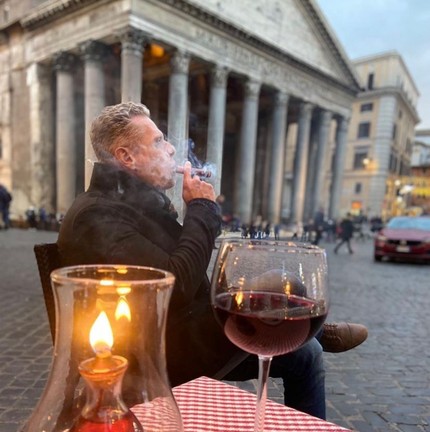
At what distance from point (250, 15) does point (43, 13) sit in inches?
414

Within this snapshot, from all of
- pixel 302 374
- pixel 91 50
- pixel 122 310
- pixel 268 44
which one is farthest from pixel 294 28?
pixel 122 310

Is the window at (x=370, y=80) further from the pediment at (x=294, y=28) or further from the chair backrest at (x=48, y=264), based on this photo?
the chair backrest at (x=48, y=264)

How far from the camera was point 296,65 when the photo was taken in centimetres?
2334

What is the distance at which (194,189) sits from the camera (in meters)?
1.50

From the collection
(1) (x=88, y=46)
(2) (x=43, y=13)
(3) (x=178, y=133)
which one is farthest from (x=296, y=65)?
(3) (x=178, y=133)

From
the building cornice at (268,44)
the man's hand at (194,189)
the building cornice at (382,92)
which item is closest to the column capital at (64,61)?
the building cornice at (268,44)

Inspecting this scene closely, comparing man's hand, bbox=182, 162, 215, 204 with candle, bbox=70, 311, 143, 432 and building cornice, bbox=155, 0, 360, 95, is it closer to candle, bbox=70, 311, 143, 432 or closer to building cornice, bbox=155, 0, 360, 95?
candle, bbox=70, 311, 143, 432

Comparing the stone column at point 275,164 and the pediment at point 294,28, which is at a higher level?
the pediment at point 294,28

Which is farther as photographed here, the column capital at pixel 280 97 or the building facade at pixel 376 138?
the building facade at pixel 376 138

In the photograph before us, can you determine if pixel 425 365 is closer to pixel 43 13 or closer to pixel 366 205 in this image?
pixel 43 13

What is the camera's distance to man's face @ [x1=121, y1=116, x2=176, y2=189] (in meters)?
1.46

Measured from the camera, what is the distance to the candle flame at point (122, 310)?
0.64 m

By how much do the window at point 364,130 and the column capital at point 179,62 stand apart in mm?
36669

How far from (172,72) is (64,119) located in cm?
570
